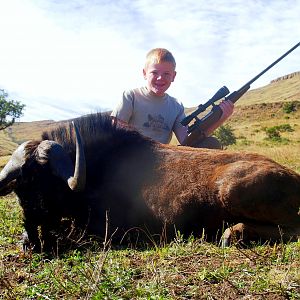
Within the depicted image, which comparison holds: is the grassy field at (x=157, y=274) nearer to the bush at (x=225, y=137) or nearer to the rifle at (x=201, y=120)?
the rifle at (x=201, y=120)

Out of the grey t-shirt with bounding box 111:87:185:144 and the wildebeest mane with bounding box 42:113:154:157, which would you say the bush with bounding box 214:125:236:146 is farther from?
the wildebeest mane with bounding box 42:113:154:157

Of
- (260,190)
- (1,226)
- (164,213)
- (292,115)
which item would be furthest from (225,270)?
(292,115)

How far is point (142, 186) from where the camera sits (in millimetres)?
5566

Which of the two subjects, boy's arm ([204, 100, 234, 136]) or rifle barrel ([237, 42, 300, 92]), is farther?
rifle barrel ([237, 42, 300, 92])

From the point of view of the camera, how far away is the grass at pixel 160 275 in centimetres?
298

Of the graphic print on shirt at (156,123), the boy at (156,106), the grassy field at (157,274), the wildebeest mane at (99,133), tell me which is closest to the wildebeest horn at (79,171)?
the grassy field at (157,274)

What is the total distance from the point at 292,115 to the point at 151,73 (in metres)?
53.1

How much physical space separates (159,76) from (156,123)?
807mm

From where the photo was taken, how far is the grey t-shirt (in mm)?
7396

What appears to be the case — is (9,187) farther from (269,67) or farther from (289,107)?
(289,107)

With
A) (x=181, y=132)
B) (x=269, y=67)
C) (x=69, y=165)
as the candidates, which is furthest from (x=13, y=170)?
(x=269, y=67)

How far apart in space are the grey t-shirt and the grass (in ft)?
11.1

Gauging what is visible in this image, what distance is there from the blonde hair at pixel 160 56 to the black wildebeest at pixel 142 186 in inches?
69.0

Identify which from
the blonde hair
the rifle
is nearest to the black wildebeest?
the rifle
